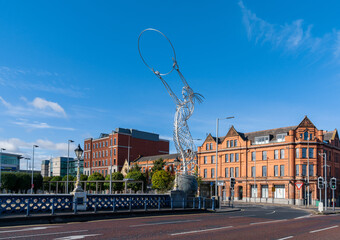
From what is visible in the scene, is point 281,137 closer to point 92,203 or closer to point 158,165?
point 158,165

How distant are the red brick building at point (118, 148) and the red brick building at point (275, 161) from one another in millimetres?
28124

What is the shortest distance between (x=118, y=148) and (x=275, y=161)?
44.8 metres

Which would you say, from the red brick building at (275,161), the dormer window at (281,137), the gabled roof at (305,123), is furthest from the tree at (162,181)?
the gabled roof at (305,123)

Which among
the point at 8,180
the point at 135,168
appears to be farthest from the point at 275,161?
the point at 8,180

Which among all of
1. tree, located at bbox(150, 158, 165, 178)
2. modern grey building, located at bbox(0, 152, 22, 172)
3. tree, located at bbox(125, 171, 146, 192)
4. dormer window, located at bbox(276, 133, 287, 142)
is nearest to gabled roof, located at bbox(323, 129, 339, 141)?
dormer window, located at bbox(276, 133, 287, 142)

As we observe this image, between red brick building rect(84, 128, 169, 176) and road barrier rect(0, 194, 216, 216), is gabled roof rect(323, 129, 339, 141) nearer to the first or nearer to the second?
road barrier rect(0, 194, 216, 216)

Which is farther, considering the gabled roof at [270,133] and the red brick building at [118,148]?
the red brick building at [118,148]

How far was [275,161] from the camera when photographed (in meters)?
65.8

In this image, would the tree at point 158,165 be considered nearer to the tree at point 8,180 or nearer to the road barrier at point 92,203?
the tree at point 8,180

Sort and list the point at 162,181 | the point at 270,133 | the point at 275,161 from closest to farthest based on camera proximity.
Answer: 1. the point at 275,161
2. the point at 270,133
3. the point at 162,181

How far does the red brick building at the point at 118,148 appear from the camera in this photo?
315ft

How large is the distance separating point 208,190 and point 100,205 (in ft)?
188

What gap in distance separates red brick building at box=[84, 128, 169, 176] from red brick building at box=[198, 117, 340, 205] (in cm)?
2812

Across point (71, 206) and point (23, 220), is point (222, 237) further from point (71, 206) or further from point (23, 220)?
point (71, 206)
